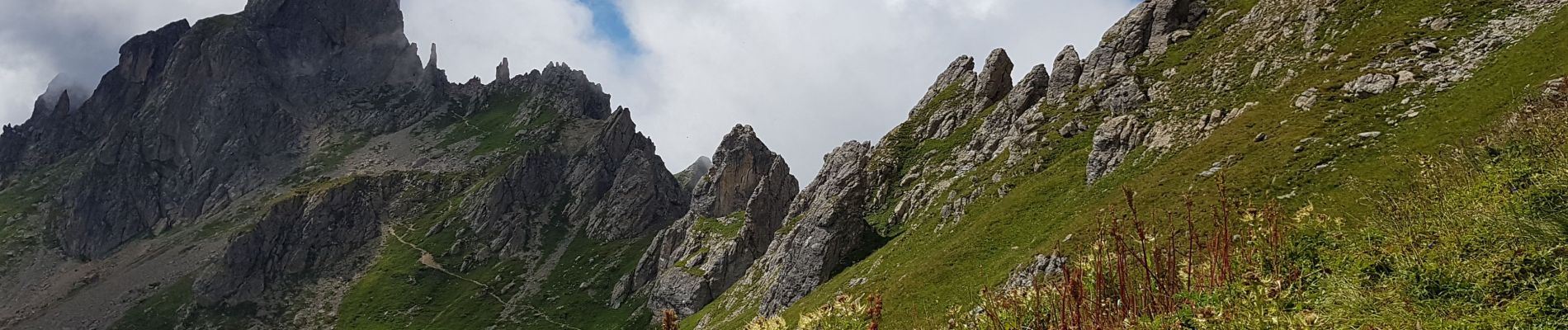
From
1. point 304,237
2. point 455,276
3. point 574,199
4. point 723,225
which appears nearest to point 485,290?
point 455,276

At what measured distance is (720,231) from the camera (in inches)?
3935

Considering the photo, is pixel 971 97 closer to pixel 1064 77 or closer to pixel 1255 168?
pixel 1064 77

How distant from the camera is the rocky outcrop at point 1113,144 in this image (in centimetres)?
4684

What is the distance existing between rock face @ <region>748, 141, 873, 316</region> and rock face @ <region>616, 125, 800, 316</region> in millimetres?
12787

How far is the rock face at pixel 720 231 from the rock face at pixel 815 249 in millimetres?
12787

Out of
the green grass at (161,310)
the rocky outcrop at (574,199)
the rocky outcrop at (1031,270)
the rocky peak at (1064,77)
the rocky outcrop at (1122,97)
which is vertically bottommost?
the rocky outcrop at (1031,270)

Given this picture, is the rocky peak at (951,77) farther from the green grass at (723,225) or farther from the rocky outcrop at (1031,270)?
the rocky outcrop at (1031,270)

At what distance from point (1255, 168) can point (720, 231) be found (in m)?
74.9

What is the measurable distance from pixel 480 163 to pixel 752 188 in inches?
3981

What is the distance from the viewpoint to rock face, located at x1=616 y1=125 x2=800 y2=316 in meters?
88.2

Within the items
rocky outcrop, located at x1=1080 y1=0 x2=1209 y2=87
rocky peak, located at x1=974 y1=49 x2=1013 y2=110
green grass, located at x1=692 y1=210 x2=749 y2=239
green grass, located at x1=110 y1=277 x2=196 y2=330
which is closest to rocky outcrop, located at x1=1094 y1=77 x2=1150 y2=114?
rocky outcrop, located at x1=1080 y1=0 x2=1209 y2=87

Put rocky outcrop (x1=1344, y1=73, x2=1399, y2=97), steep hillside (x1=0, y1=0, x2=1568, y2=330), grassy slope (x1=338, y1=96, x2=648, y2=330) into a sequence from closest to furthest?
steep hillside (x1=0, y1=0, x2=1568, y2=330) → rocky outcrop (x1=1344, y1=73, x2=1399, y2=97) → grassy slope (x1=338, y1=96, x2=648, y2=330)

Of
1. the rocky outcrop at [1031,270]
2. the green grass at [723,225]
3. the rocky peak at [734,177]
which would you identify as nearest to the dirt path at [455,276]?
the green grass at [723,225]

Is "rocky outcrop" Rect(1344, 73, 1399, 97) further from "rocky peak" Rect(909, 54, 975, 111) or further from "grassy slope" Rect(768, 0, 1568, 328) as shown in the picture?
"rocky peak" Rect(909, 54, 975, 111)
